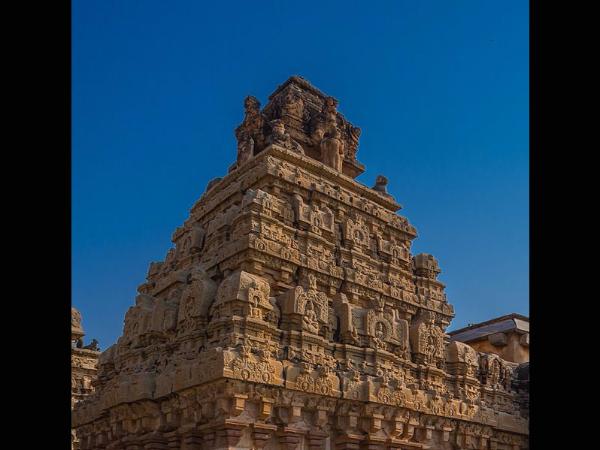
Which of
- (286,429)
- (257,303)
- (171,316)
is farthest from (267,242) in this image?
(286,429)

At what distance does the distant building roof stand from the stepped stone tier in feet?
11.7

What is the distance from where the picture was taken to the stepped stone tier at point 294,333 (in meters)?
12.2

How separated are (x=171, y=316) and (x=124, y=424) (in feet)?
8.53

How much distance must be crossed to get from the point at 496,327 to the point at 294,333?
13.7 meters

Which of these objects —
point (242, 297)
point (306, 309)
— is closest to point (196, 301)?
point (242, 297)

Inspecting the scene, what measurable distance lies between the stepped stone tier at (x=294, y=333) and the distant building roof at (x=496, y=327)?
3567 millimetres

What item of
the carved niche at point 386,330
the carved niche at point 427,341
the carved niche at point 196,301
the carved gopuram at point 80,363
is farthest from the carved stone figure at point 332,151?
the carved gopuram at point 80,363

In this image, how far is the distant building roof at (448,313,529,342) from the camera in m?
23.7

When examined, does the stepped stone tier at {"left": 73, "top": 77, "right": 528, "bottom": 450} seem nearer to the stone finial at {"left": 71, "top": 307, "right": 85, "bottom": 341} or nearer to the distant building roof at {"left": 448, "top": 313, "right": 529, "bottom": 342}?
the distant building roof at {"left": 448, "top": 313, "right": 529, "bottom": 342}

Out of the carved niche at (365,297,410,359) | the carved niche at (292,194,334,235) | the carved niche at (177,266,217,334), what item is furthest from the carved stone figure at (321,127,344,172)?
the carved niche at (177,266,217,334)

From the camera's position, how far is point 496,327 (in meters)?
24.4
